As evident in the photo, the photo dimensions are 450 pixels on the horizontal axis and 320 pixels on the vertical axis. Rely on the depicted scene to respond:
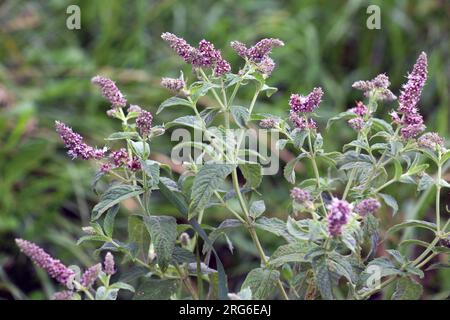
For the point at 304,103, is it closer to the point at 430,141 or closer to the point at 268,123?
the point at 268,123

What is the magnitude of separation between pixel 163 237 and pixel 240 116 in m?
0.17

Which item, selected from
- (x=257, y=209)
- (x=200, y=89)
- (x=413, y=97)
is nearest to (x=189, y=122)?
(x=200, y=89)

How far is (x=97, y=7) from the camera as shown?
2623 mm

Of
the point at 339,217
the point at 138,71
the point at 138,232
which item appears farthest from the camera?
the point at 138,71

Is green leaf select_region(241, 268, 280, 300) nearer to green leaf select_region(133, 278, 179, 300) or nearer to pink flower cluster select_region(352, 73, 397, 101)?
green leaf select_region(133, 278, 179, 300)

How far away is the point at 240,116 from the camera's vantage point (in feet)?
2.92

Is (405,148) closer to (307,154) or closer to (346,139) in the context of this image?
(307,154)

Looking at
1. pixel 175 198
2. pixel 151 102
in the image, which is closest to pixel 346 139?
pixel 151 102

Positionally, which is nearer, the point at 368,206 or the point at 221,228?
the point at 368,206

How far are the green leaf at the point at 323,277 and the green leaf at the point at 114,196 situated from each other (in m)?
0.22

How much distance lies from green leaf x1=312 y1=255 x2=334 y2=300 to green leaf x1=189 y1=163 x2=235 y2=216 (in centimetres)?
14

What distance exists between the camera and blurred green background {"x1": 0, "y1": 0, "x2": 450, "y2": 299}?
6.56 feet

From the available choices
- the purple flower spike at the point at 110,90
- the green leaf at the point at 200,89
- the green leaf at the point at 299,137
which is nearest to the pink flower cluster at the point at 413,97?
the green leaf at the point at 299,137
